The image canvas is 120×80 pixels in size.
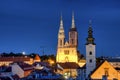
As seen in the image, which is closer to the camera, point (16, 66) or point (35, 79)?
point (35, 79)

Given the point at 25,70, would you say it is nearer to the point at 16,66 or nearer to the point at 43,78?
the point at 16,66

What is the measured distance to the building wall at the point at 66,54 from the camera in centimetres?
16412

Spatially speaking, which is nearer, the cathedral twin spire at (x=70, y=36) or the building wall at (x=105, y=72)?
the building wall at (x=105, y=72)

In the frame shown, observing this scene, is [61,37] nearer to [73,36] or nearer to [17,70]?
[73,36]

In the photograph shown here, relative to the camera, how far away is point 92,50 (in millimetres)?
85750

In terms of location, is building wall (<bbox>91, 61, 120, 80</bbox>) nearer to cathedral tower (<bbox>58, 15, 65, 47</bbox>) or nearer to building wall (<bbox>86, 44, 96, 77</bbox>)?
building wall (<bbox>86, 44, 96, 77</bbox>)

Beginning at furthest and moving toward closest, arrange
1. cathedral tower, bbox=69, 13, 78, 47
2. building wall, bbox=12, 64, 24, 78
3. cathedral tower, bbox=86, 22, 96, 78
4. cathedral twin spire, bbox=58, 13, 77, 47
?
cathedral tower, bbox=69, 13, 78, 47 → cathedral twin spire, bbox=58, 13, 77, 47 → building wall, bbox=12, 64, 24, 78 → cathedral tower, bbox=86, 22, 96, 78

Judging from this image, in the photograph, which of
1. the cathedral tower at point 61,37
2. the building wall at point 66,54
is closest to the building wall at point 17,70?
the building wall at point 66,54

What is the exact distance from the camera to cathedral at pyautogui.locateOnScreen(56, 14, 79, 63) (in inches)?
6476

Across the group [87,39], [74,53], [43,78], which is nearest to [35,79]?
[43,78]

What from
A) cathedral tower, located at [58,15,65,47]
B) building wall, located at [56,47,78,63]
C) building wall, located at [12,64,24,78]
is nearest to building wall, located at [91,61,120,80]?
building wall, located at [12,64,24,78]

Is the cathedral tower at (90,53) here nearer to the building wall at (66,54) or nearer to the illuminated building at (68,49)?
the illuminated building at (68,49)

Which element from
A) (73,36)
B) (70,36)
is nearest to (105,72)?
(73,36)

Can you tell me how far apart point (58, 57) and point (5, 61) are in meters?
25.4
